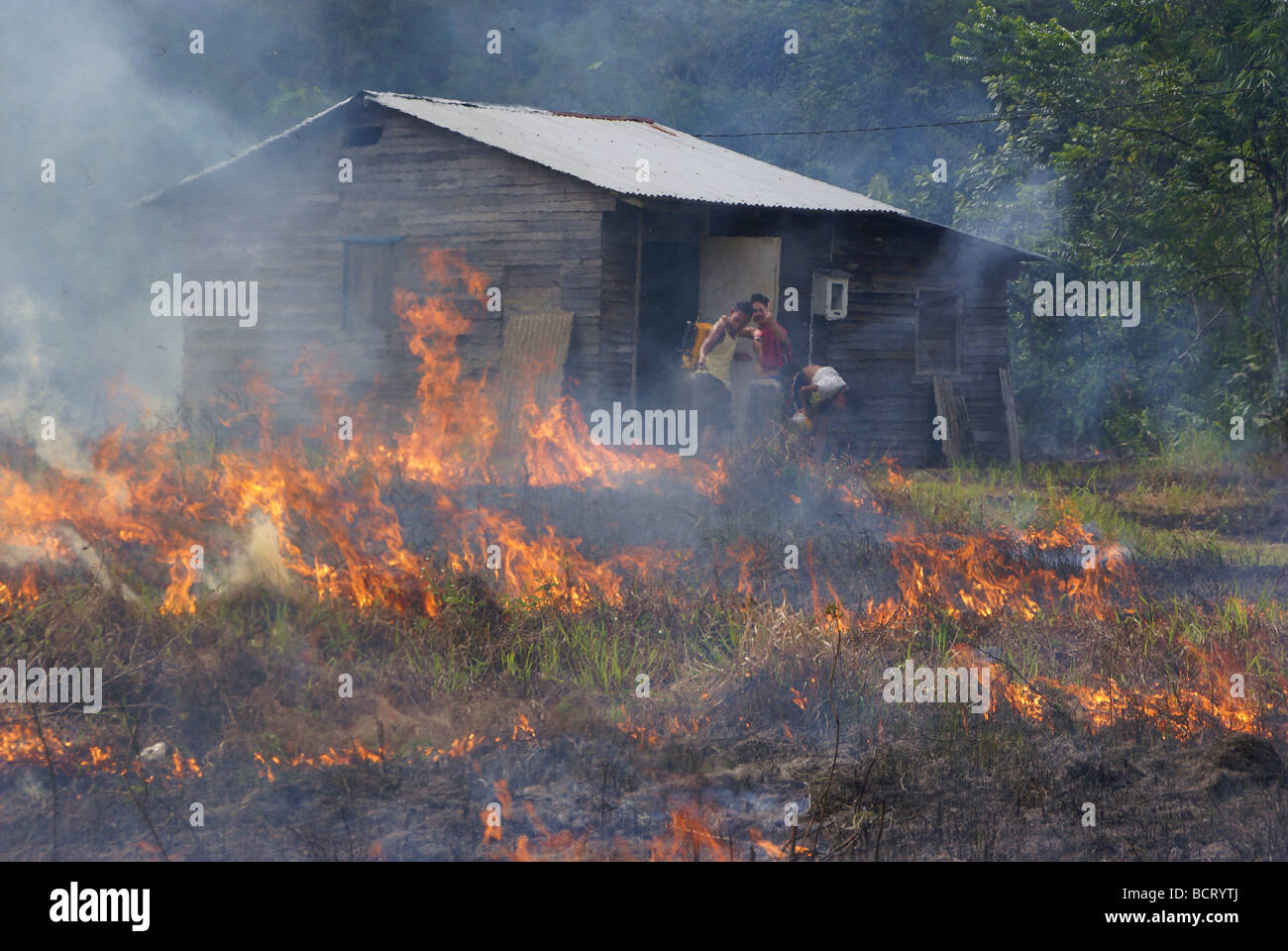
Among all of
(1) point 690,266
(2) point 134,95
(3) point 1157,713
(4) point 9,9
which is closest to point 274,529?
(3) point 1157,713

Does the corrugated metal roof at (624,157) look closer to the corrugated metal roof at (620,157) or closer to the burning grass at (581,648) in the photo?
the corrugated metal roof at (620,157)

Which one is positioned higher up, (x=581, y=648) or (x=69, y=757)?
(x=581, y=648)

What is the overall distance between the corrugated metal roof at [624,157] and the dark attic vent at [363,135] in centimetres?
39

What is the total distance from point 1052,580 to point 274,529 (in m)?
5.19

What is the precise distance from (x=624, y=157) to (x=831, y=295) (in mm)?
3467

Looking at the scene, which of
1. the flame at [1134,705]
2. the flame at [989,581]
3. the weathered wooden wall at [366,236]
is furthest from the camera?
the weathered wooden wall at [366,236]

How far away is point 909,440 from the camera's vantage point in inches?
723

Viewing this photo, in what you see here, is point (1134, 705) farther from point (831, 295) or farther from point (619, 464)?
point (831, 295)

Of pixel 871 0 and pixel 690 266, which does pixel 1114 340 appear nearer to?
pixel 690 266

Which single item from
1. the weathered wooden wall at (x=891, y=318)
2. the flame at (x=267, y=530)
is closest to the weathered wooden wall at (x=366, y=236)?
the weathered wooden wall at (x=891, y=318)

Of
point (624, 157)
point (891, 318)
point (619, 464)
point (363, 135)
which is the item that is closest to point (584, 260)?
point (624, 157)

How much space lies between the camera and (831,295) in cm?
1748

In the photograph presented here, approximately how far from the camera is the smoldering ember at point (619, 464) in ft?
18.6

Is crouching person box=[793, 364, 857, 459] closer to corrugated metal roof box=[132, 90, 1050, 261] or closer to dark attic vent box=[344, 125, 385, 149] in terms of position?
corrugated metal roof box=[132, 90, 1050, 261]
